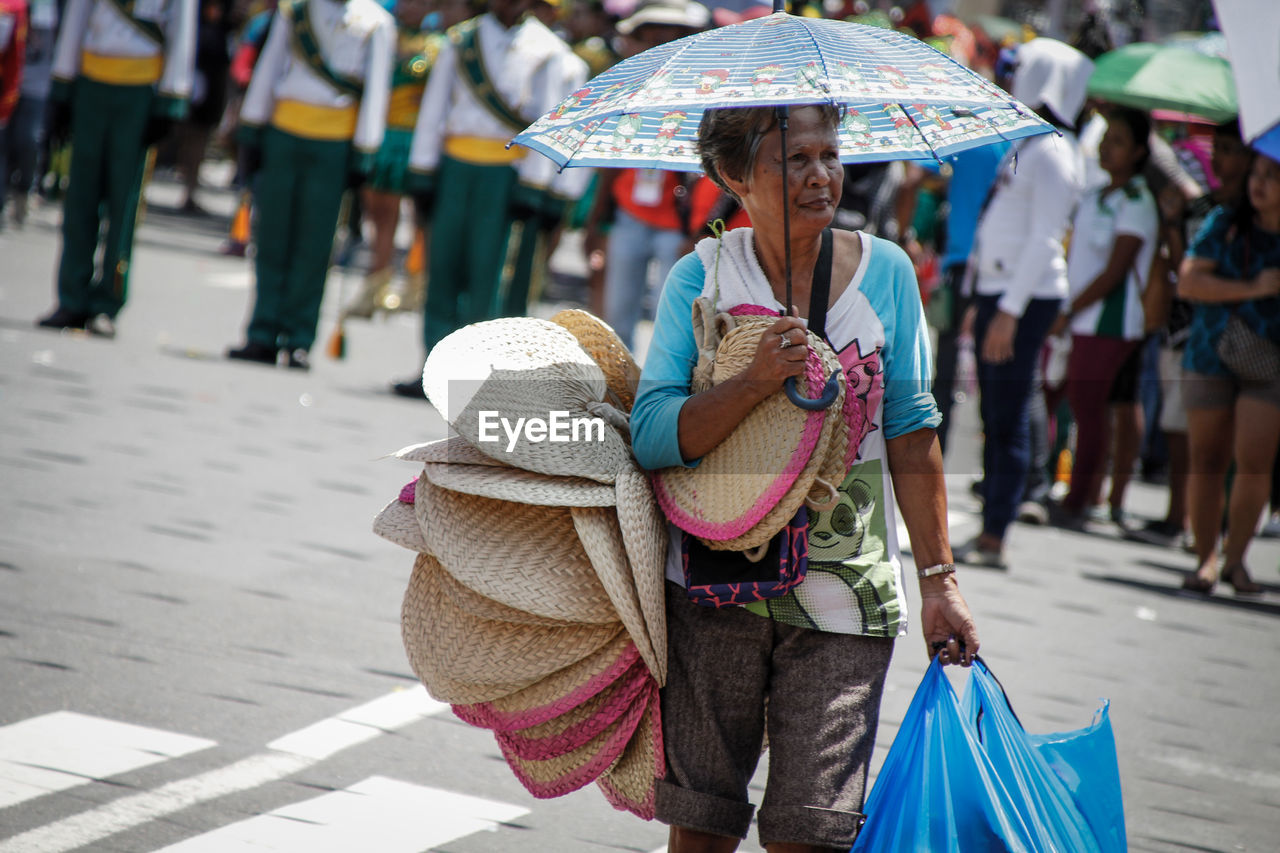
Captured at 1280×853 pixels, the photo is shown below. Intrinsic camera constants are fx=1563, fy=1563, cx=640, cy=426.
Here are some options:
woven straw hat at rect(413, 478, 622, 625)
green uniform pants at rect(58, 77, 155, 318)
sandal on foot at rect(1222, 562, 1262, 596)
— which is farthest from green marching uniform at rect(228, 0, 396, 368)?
woven straw hat at rect(413, 478, 622, 625)

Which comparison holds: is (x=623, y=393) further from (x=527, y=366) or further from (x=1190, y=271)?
(x=1190, y=271)

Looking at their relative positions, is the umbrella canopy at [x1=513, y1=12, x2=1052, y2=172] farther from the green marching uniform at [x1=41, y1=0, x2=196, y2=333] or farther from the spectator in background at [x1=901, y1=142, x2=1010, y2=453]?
the green marching uniform at [x1=41, y1=0, x2=196, y2=333]

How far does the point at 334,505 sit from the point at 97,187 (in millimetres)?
4085

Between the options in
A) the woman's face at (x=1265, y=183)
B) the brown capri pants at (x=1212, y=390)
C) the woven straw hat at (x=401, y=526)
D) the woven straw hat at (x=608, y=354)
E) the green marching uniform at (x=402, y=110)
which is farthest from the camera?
the green marching uniform at (x=402, y=110)

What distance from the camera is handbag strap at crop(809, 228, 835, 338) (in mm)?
2887

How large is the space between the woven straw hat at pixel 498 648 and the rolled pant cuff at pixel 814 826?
0.45 metres

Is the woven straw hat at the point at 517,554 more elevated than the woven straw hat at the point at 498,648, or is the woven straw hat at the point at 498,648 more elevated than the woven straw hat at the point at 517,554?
the woven straw hat at the point at 517,554

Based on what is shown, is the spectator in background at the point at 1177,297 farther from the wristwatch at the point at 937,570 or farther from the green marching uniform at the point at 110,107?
the green marching uniform at the point at 110,107

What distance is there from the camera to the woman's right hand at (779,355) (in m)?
2.71

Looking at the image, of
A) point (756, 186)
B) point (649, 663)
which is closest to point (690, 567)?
point (649, 663)

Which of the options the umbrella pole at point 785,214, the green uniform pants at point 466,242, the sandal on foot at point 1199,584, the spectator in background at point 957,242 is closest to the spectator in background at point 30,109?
the green uniform pants at point 466,242

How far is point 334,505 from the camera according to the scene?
22.4ft

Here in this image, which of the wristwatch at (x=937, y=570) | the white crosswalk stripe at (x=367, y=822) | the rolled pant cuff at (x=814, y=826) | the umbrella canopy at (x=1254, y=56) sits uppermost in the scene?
the umbrella canopy at (x=1254, y=56)

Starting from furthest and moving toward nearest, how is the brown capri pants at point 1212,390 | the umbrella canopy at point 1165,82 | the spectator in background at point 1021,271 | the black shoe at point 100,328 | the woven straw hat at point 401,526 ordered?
the black shoe at point 100,328 → the umbrella canopy at point 1165,82 → the brown capri pants at point 1212,390 → the spectator in background at point 1021,271 → the woven straw hat at point 401,526
